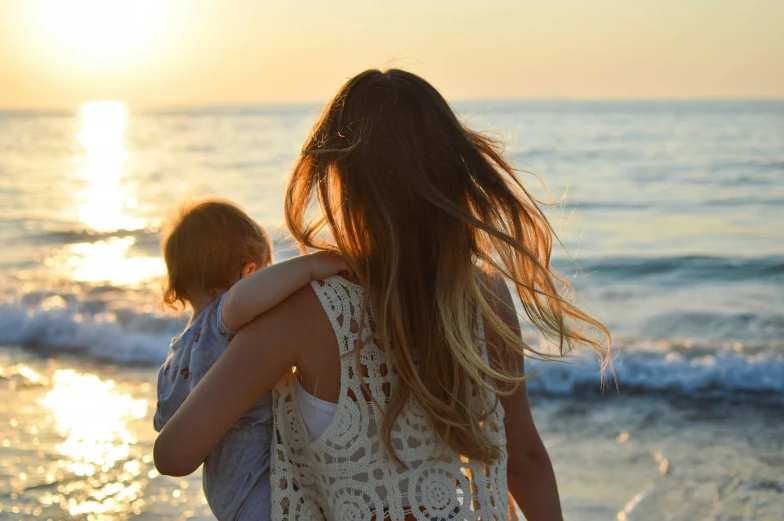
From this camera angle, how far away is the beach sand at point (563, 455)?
404 cm

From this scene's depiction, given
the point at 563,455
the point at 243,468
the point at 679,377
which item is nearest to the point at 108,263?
the point at 679,377

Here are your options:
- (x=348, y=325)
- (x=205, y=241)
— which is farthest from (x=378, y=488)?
(x=205, y=241)

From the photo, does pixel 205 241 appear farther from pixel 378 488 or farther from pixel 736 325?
pixel 736 325

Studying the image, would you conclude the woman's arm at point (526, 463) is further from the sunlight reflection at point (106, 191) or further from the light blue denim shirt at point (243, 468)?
the sunlight reflection at point (106, 191)

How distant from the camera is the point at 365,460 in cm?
165

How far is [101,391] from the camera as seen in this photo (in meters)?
5.98

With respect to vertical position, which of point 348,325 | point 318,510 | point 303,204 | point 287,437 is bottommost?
point 318,510

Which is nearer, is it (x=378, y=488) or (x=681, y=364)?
(x=378, y=488)

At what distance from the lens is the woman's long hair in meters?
1.62

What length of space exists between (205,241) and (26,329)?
6.31 meters

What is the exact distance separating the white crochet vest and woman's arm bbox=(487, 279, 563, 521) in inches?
5.1

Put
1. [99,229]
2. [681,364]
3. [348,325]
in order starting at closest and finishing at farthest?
[348,325] < [681,364] < [99,229]

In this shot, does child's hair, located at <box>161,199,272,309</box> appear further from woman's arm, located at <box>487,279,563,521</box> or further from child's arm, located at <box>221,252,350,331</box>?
woman's arm, located at <box>487,279,563,521</box>

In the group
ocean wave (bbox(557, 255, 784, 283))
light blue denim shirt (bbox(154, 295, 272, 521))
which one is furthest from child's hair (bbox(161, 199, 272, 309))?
ocean wave (bbox(557, 255, 784, 283))
